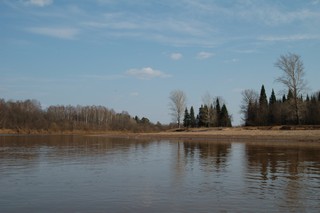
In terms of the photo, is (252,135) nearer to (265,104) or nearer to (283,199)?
(265,104)

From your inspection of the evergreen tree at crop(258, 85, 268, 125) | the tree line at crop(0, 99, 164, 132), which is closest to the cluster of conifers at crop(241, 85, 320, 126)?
the evergreen tree at crop(258, 85, 268, 125)

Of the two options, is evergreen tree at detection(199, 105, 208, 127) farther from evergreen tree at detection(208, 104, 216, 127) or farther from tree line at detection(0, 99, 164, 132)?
tree line at detection(0, 99, 164, 132)

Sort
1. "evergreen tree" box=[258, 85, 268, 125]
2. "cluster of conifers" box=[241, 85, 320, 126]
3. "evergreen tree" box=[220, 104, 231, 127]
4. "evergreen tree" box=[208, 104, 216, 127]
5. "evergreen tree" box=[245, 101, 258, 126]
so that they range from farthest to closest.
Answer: "evergreen tree" box=[208, 104, 216, 127] → "evergreen tree" box=[220, 104, 231, 127] → "evergreen tree" box=[245, 101, 258, 126] → "evergreen tree" box=[258, 85, 268, 125] → "cluster of conifers" box=[241, 85, 320, 126]

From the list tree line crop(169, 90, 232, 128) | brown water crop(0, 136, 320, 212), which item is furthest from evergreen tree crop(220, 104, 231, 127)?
brown water crop(0, 136, 320, 212)

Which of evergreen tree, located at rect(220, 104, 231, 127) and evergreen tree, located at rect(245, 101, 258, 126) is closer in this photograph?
evergreen tree, located at rect(245, 101, 258, 126)

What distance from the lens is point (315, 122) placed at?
94.3 metres

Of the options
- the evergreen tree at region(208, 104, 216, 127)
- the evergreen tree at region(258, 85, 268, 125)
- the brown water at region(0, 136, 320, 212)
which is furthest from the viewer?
the evergreen tree at region(208, 104, 216, 127)

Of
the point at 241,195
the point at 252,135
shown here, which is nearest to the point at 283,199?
the point at 241,195

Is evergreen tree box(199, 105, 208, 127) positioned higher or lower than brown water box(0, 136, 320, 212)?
higher

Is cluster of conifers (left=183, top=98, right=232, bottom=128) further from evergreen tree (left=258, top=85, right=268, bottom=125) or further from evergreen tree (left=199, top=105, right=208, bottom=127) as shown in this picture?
evergreen tree (left=258, top=85, right=268, bottom=125)

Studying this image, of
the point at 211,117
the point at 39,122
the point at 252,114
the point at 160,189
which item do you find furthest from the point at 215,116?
the point at 160,189

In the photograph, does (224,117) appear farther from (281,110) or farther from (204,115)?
(281,110)

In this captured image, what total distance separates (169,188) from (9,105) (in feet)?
568

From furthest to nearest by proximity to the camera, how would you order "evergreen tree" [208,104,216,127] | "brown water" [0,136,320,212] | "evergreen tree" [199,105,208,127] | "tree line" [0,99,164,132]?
"tree line" [0,99,164,132], "evergreen tree" [199,105,208,127], "evergreen tree" [208,104,216,127], "brown water" [0,136,320,212]
